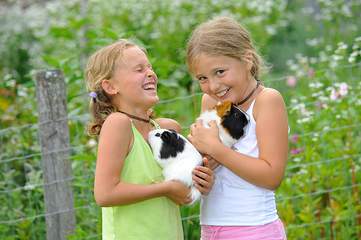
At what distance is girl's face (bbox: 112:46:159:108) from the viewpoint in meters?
2.78

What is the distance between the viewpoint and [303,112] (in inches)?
185

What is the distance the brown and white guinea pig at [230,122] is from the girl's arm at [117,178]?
227mm

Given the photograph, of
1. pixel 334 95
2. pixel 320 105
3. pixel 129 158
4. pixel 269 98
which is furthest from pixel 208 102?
pixel 320 105

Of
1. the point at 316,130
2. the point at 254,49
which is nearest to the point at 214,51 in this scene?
the point at 254,49

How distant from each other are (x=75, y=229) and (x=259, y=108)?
162 centimetres

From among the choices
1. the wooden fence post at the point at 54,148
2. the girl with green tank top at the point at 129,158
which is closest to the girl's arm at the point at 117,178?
the girl with green tank top at the point at 129,158

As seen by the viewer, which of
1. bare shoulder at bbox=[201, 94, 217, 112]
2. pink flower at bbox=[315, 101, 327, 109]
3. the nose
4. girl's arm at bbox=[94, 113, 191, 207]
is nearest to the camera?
girl's arm at bbox=[94, 113, 191, 207]

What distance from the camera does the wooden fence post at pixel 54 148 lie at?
401 cm

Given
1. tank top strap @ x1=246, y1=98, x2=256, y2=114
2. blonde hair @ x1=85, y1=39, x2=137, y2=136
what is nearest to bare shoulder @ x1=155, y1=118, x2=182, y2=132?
blonde hair @ x1=85, y1=39, x2=137, y2=136

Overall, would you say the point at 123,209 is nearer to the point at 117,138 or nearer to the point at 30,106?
the point at 117,138

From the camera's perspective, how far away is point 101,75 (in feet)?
9.21

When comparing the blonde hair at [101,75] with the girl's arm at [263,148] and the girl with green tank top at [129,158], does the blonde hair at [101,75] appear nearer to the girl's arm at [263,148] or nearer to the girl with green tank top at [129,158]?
the girl with green tank top at [129,158]

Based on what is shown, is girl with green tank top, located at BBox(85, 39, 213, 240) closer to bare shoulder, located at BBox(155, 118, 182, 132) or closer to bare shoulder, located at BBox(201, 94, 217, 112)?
bare shoulder, located at BBox(155, 118, 182, 132)

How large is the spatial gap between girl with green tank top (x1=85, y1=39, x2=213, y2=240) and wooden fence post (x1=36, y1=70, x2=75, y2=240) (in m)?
1.16
